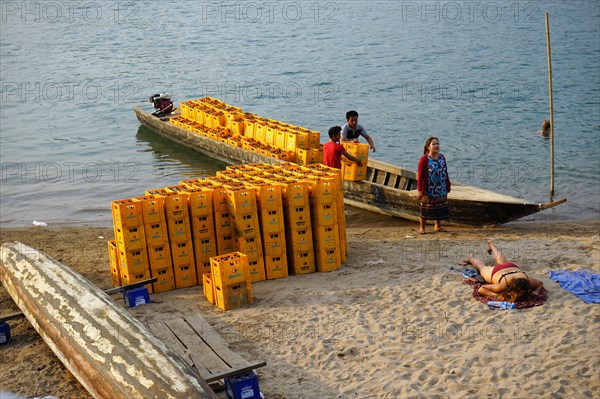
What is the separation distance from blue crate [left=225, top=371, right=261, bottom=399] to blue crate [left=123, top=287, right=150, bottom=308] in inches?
134

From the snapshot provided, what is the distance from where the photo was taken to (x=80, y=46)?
50.3 metres

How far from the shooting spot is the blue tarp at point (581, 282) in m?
11.6

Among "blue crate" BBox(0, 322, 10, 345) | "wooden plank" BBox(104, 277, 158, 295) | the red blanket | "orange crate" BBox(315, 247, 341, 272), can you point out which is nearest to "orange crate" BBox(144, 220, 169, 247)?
"wooden plank" BBox(104, 277, 158, 295)

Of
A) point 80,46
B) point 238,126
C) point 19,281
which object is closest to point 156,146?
point 238,126

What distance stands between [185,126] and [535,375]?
56.4 feet

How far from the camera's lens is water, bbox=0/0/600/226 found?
2375 centimetres

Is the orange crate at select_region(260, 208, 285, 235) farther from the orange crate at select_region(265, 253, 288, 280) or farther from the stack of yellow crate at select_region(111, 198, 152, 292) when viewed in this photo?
the stack of yellow crate at select_region(111, 198, 152, 292)

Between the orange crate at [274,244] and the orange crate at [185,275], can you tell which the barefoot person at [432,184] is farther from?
the orange crate at [185,275]

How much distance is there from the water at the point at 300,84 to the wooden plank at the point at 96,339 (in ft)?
26.4

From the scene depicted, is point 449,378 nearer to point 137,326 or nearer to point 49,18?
point 137,326

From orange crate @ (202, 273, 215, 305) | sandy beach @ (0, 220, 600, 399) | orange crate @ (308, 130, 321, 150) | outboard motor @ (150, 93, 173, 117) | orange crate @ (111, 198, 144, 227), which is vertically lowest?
sandy beach @ (0, 220, 600, 399)

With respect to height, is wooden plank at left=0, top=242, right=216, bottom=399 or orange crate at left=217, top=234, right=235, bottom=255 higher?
orange crate at left=217, top=234, right=235, bottom=255

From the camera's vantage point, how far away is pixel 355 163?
691 inches

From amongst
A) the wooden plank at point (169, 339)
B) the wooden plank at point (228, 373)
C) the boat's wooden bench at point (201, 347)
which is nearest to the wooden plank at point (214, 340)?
the boat's wooden bench at point (201, 347)
